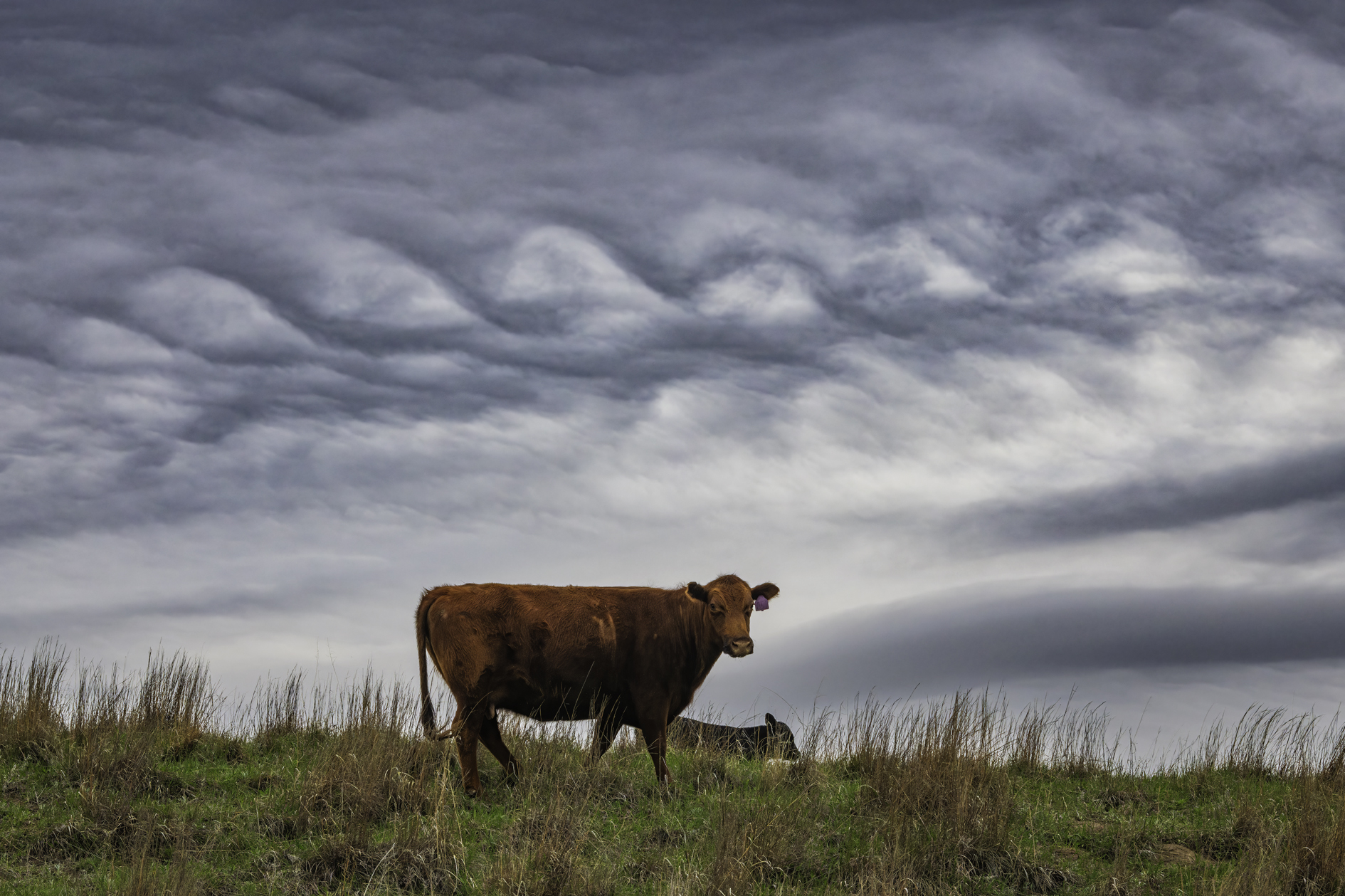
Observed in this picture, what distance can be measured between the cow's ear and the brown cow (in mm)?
341

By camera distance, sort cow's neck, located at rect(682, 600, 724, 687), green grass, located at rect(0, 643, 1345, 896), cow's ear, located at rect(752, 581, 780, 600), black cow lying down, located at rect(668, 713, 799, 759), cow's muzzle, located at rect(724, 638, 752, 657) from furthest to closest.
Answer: black cow lying down, located at rect(668, 713, 799, 759) → cow's ear, located at rect(752, 581, 780, 600) → cow's neck, located at rect(682, 600, 724, 687) → cow's muzzle, located at rect(724, 638, 752, 657) → green grass, located at rect(0, 643, 1345, 896)

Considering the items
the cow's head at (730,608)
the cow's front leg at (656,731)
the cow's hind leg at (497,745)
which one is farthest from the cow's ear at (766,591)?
the cow's hind leg at (497,745)

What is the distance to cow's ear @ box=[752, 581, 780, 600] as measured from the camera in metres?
13.2

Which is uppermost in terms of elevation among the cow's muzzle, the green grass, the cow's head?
the cow's head

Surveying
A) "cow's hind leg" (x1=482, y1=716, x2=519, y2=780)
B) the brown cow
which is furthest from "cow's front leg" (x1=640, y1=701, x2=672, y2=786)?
"cow's hind leg" (x1=482, y1=716, x2=519, y2=780)

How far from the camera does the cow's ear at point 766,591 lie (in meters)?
13.2

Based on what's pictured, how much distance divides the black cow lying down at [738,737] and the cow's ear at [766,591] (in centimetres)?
194

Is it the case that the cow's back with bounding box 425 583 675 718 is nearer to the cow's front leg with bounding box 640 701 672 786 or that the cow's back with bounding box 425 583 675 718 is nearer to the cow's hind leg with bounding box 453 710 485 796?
the cow's hind leg with bounding box 453 710 485 796

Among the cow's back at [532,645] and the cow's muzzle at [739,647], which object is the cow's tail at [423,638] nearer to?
the cow's back at [532,645]

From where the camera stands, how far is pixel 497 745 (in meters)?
11.4

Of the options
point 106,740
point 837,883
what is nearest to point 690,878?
point 837,883

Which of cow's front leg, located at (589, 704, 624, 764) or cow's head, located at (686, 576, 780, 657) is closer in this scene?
cow's front leg, located at (589, 704, 624, 764)

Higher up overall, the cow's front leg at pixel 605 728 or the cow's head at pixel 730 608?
the cow's head at pixel 730 608

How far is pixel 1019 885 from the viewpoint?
9.41m
